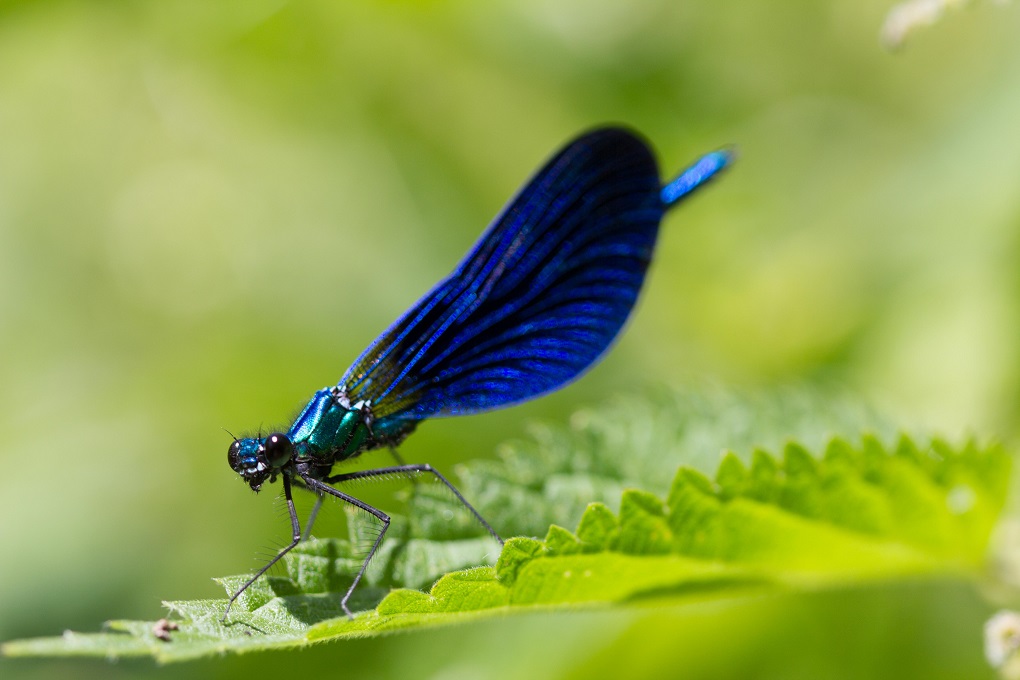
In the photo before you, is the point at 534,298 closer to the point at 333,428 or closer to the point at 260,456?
the point at 333,428

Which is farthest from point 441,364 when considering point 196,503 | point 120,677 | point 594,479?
point 120,677

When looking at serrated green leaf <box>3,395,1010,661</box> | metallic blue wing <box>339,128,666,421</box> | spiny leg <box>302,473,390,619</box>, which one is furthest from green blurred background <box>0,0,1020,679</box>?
spiny leg <box>302,473,390,619</box>

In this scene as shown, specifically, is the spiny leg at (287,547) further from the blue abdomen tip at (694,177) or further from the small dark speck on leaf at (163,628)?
the blue abdomen tip at (694,177)

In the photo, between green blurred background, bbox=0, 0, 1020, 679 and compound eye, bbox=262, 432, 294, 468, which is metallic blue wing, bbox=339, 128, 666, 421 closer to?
compound eye, bbox=262, 432, 294, 468

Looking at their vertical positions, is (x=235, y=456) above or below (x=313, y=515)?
above

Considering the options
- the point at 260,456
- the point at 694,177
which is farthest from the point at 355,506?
the point at 694,177

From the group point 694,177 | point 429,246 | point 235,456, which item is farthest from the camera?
point 429,246
